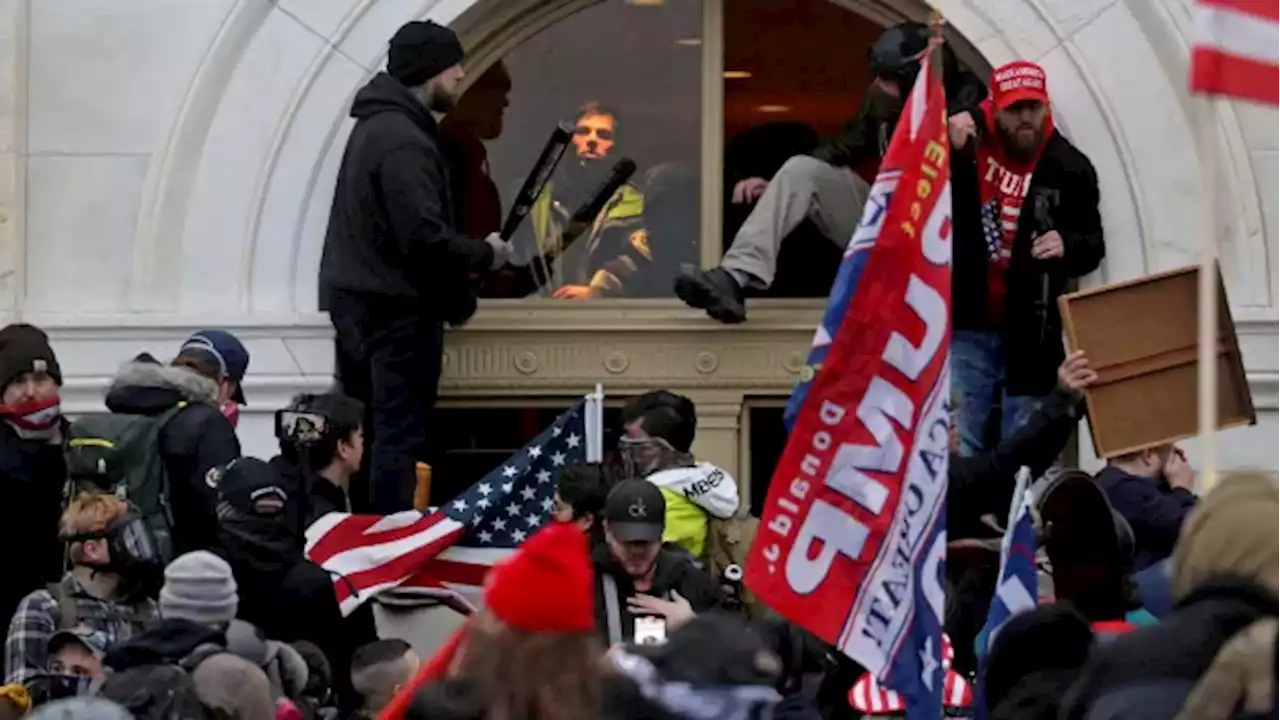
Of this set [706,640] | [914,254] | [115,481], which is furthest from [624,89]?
[706,640]

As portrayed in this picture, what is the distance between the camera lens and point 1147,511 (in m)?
10.7

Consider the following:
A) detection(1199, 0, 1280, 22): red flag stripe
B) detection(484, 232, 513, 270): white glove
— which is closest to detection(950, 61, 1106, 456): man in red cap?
detection(484, 232, 513, 270): white glove

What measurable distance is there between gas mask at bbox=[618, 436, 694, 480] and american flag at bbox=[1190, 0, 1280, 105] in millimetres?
3587

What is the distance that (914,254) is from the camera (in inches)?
365

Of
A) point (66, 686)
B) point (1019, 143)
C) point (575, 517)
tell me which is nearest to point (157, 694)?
point (66, 686)

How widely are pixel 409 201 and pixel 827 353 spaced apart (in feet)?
10.3

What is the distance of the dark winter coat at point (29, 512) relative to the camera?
37.1 ft

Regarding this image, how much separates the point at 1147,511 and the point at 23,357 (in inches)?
147

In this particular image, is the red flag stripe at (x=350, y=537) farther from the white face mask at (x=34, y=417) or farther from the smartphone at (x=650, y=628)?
the smartphone at (x=650, y=628)

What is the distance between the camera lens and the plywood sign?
11.2 metres

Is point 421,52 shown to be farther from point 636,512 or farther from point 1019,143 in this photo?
point 636,512

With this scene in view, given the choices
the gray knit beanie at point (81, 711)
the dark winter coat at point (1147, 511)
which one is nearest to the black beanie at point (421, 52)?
the dark winter coat at point (1147, 511)

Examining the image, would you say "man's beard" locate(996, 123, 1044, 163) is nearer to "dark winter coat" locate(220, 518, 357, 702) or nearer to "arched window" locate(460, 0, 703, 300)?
"arched window" locate(460, 0, 703, 300)

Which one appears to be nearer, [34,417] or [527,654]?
[527,654]
